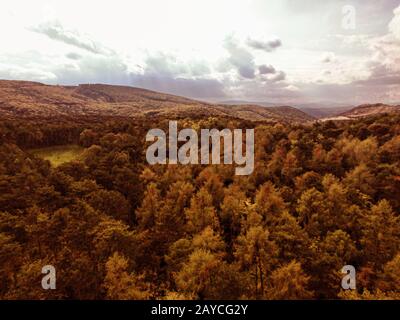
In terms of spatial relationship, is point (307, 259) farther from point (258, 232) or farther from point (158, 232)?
point (158, 232)

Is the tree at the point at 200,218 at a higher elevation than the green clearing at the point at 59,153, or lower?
lower

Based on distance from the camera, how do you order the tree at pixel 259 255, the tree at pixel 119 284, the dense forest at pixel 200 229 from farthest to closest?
the tree at pixel 259 255, the dense forest at pixel 200 229, the tree at pixel 119 284

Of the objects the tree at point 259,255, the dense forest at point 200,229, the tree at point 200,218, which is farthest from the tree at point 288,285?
the tree at point 200,218

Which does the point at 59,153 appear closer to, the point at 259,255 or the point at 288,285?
the point at 259,255

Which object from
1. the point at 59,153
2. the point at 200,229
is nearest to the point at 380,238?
the point at 200,229

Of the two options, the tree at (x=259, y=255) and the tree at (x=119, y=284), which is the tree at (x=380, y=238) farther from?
the tree at (x=119, y=284)

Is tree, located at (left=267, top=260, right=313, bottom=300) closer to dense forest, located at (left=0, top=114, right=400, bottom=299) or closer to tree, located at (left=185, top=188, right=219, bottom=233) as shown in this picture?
dense forest, located at (left=0, top=114, right=400, bottom=299)
